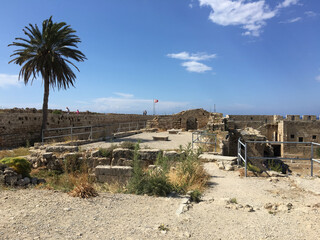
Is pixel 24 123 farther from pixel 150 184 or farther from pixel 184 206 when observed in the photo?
pixel 184 206

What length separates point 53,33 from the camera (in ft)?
55.5

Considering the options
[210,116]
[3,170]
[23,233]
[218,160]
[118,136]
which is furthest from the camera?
[210,116]

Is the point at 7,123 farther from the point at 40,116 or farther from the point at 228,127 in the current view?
the point at 228,127

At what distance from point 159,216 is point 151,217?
0.52ft

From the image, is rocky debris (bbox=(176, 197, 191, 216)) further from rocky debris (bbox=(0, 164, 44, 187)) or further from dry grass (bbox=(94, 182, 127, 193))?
rocky debris (bbox=(0, 164, 44, 187))

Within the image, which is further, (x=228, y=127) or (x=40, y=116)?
(x=228, y=127)

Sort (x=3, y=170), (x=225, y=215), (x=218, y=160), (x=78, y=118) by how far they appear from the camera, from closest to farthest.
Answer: (x=225, y=215) → (x=3, y=170) → (x=218, y=160) → (x=78, y=118)

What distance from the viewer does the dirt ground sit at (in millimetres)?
3699

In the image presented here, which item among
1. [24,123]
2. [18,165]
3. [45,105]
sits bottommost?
[18,165]

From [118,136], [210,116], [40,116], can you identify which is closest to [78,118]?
[40,116]

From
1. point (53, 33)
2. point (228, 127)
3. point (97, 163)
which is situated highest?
point (53, 33)

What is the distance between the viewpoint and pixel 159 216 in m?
4.46

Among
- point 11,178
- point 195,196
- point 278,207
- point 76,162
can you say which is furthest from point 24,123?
point 278,207

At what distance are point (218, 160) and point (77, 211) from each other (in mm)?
6274
